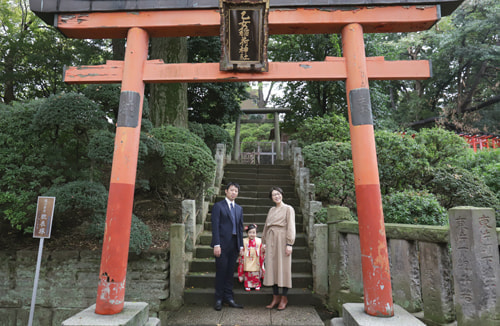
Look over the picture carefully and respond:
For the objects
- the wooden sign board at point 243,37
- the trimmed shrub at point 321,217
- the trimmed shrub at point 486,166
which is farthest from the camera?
the trimmed shrub at point 486,166

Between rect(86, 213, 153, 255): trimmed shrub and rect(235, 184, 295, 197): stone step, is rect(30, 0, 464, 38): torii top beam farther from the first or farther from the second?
rect(235, 184, 295, 197): stone step

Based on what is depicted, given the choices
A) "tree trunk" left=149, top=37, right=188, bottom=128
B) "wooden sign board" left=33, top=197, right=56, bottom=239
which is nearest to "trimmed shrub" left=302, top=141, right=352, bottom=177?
"tree trunk" left=149, top=37, right=188, bottom=128

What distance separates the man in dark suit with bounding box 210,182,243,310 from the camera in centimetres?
440

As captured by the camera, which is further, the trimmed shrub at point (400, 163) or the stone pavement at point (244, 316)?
the trimmed shrub at point (400, 163)

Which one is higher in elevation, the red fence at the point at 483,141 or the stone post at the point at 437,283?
the red fence at the point at 483,141

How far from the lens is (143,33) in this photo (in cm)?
369

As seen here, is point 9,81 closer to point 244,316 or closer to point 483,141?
point 244,316

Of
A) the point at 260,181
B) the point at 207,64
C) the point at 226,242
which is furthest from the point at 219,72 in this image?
the point at 260,181

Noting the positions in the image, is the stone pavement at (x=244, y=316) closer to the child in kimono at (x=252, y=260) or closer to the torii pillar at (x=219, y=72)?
the child in kimono at (x=252, y=260)

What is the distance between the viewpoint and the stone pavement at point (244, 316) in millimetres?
4078

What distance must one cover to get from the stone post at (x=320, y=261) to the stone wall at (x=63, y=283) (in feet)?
8.36

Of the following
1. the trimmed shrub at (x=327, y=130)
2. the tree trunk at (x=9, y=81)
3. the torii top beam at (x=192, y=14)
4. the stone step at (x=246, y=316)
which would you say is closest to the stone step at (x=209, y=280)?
the stone step at (x=246, y=316)

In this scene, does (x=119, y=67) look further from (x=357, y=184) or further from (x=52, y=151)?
(x=357, y=184)

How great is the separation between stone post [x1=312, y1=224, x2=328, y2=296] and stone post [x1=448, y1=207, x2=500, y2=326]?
2287 millimetres
